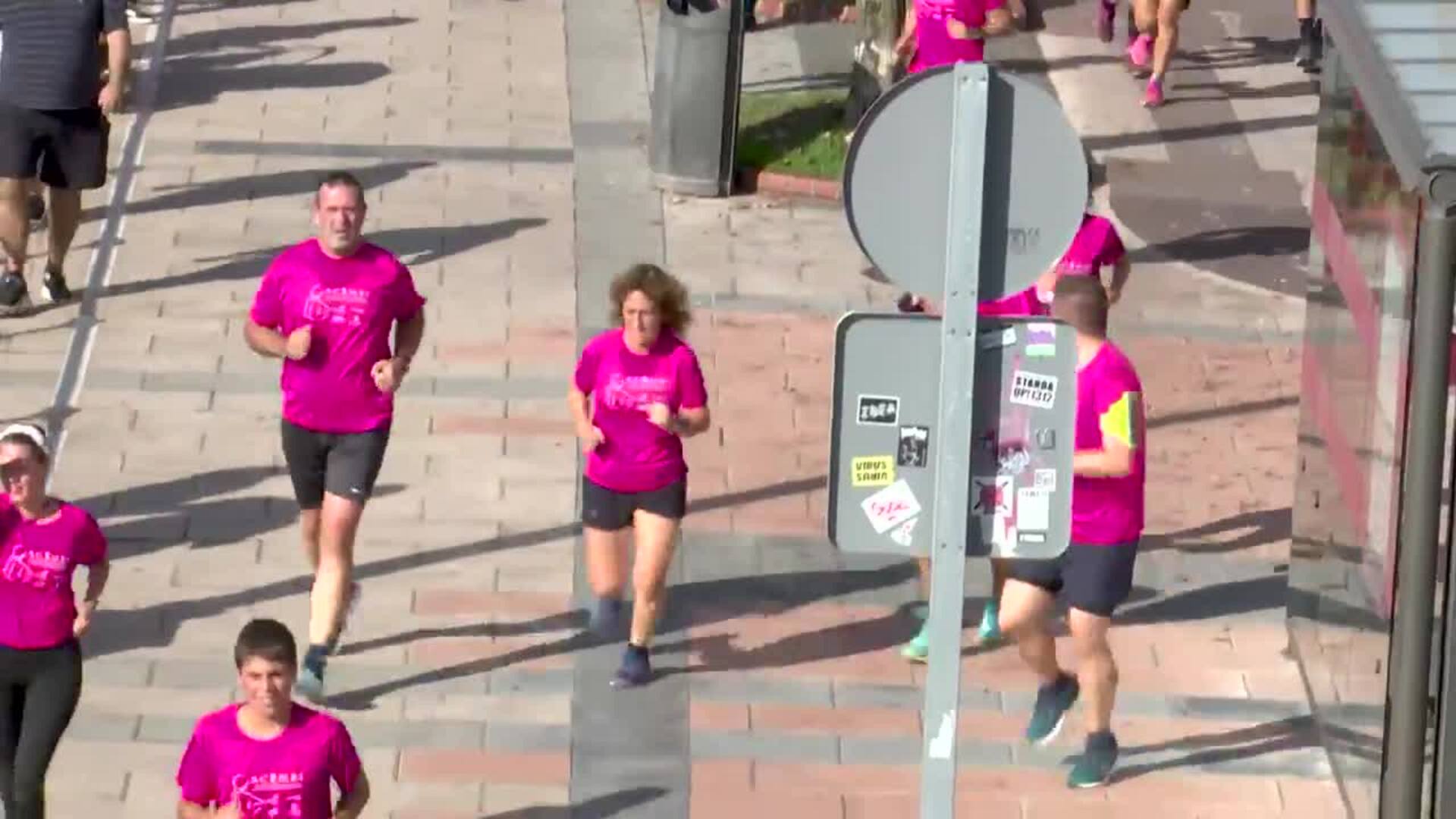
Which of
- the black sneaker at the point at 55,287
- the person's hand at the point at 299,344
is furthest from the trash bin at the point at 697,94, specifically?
the person's hand at the point at 299,344

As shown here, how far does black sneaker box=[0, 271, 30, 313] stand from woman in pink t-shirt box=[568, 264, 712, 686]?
4.35 meters

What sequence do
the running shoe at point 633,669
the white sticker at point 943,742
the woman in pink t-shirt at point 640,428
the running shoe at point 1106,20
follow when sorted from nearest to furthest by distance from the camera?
the white sticker at point 943,742, the woman in pink t-shirt at point 640,428, the running shoe at point 633,669, the running shoe at point 1106,20

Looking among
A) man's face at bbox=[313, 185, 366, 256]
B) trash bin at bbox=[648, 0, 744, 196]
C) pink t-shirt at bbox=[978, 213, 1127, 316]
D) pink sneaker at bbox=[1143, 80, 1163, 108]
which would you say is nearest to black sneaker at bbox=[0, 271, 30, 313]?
trash bin at bbox=[648, 0, 744, 196]

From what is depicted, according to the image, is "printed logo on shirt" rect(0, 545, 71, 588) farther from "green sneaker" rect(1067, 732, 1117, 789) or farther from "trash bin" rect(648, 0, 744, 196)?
"trash bin" rect(648, 0, 744, 196)

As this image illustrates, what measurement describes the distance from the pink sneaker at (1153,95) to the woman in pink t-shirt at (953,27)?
8.73 ft

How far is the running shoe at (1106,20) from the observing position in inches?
710

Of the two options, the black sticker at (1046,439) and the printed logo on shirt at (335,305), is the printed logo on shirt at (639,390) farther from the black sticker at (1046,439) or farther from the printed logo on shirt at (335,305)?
the black sticker at (1046,439)

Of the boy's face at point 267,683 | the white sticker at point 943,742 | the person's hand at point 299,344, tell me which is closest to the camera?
the white sticker at point 943,742

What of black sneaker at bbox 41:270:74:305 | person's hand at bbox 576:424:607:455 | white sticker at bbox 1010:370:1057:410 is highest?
white sticker at bbox 1010:370:1057:410

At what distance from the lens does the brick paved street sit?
9281 millimetres

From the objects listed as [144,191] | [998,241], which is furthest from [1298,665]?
[144,191]

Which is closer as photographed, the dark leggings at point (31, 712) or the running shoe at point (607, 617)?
the dark leggings at point (31, 712)

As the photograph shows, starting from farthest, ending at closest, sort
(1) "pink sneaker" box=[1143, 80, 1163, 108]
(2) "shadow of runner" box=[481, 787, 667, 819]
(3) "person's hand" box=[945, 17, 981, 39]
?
(1) "pink sneaker" box=[1143, 80, 1163, 108] → (3) "person's hand" box=[945, 17, 981, 39] → (2) "shadow of runner" box=[481, 787, 667, 819]

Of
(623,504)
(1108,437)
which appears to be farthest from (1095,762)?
(623,504)
